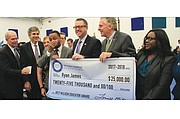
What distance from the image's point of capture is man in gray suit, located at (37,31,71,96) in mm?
2568

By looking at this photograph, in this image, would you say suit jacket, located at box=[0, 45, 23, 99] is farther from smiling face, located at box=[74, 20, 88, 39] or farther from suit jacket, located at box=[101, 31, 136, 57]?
suit jacket, located at box=[101, 31, 136, 57]

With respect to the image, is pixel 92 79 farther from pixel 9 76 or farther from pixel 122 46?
pixel 9 76

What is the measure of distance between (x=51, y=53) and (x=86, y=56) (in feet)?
1.36

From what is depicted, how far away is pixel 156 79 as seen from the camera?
8.11ft

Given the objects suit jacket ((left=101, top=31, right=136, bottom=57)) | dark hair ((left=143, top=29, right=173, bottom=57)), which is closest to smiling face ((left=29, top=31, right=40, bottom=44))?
suit jacket ((left=101, top=31, right=136, bottom=57))

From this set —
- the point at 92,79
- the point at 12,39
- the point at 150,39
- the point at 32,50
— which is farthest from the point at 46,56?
the point at 150,39

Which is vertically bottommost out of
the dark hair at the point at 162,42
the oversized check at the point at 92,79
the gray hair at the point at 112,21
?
the oversized check at the point at 92,79

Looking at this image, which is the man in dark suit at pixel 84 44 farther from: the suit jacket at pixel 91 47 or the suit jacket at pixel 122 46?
the suit jacket at pixel 122 46

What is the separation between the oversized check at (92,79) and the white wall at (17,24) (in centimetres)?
48

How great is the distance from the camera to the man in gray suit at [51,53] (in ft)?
8.43

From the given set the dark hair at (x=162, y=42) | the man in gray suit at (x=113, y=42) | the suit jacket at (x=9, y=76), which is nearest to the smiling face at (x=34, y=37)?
the suit jacket at (x=9, y=76)

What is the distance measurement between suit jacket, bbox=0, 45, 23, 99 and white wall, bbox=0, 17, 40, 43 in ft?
0.68
